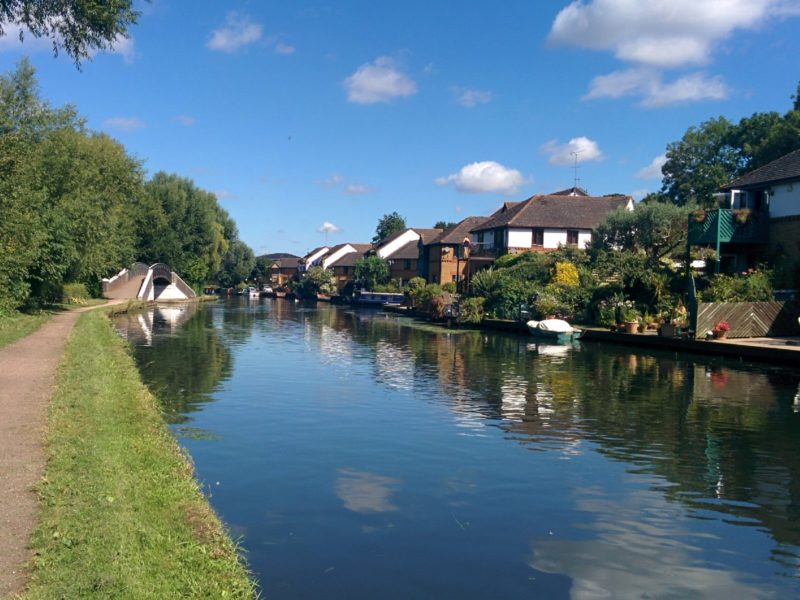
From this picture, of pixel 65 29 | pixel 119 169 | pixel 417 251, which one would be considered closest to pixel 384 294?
pixel 417 251

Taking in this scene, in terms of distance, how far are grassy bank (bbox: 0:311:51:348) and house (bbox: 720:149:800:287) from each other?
3143 centimetres

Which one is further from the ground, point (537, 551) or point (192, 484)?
point (192, 484)

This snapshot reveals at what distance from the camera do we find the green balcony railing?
34.5 m

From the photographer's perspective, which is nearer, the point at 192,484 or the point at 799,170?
the point at 192,484

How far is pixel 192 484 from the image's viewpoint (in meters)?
9.17

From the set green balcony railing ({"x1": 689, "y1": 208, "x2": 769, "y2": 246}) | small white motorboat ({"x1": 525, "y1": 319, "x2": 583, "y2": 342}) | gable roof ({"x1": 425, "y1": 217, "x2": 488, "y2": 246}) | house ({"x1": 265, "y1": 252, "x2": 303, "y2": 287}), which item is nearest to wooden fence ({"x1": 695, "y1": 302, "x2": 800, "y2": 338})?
green balcony railing ({"x1": 689, "y1": 208, "x2": 769, "y2": 246})

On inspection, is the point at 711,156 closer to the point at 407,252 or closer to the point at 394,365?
Answer: the point at 407,252

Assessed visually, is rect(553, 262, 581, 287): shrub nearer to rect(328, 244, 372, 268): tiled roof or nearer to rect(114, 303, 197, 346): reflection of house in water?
rect(114, 303, 197, 346): reflection of house in water

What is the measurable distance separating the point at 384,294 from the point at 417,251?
31.7 feet

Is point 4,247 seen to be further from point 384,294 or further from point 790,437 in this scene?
point 384,294

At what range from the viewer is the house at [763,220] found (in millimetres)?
33219

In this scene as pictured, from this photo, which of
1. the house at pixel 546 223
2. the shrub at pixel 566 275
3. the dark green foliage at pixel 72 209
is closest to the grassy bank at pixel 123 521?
the dark green foliage at pixel 72 209

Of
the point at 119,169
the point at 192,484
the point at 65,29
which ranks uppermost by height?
the point at 119,169

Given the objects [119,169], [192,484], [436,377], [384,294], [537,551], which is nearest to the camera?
[537,551]
